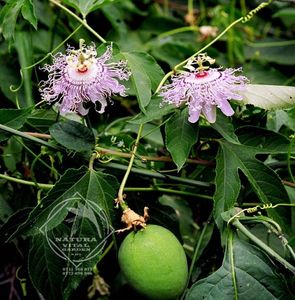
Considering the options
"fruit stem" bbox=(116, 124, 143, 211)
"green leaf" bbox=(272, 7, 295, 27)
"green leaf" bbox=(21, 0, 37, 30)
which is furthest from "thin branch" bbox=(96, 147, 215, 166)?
"green leaf" bbox=(272, 7, 295, 27)

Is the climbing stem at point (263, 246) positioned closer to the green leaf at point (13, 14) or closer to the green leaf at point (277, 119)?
the green leaf at point (277, 119)

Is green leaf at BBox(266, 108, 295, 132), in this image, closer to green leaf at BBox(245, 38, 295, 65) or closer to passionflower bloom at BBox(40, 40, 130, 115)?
passionflower bloom at BBox(40, 40, 130, 115)

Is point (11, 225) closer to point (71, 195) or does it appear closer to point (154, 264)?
point (71, 195)

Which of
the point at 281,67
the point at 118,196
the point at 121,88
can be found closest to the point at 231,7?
the point at 281,67

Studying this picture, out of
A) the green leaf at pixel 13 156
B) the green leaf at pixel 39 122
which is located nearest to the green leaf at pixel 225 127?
the green leaf at pixel 39 122

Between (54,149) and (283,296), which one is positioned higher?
(54,149)

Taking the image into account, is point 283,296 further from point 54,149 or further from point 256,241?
point 54,149

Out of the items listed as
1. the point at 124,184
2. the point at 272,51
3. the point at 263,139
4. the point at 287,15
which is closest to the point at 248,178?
the point at 263,139
